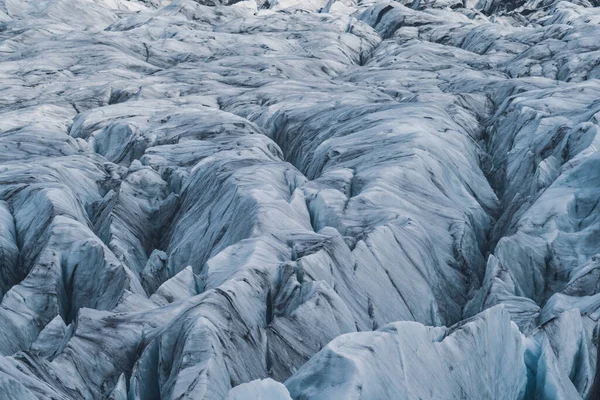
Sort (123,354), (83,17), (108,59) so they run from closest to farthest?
(123,354), (108,59), (83,17)

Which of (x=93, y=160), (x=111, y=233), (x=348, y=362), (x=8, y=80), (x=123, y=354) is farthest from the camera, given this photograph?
(x=8, y=80)

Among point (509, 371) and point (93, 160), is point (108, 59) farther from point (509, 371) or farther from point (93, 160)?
point (509, 371)

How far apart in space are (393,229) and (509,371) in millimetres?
5679

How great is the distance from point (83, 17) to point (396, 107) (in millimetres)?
33971

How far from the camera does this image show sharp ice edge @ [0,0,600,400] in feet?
31.5

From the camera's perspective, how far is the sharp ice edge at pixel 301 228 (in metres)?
9.59

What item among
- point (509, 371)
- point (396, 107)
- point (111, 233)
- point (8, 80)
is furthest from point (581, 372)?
point (8, 80)

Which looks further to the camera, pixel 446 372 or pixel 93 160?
pixel 93 160

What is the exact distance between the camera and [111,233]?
16.7m

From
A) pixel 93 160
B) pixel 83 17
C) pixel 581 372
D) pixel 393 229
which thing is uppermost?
pixel 581 372

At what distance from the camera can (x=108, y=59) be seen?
3678 centimetres

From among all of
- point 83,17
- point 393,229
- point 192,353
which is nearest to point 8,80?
point 83,17

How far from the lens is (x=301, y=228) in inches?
611

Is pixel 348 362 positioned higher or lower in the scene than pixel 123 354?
higher
